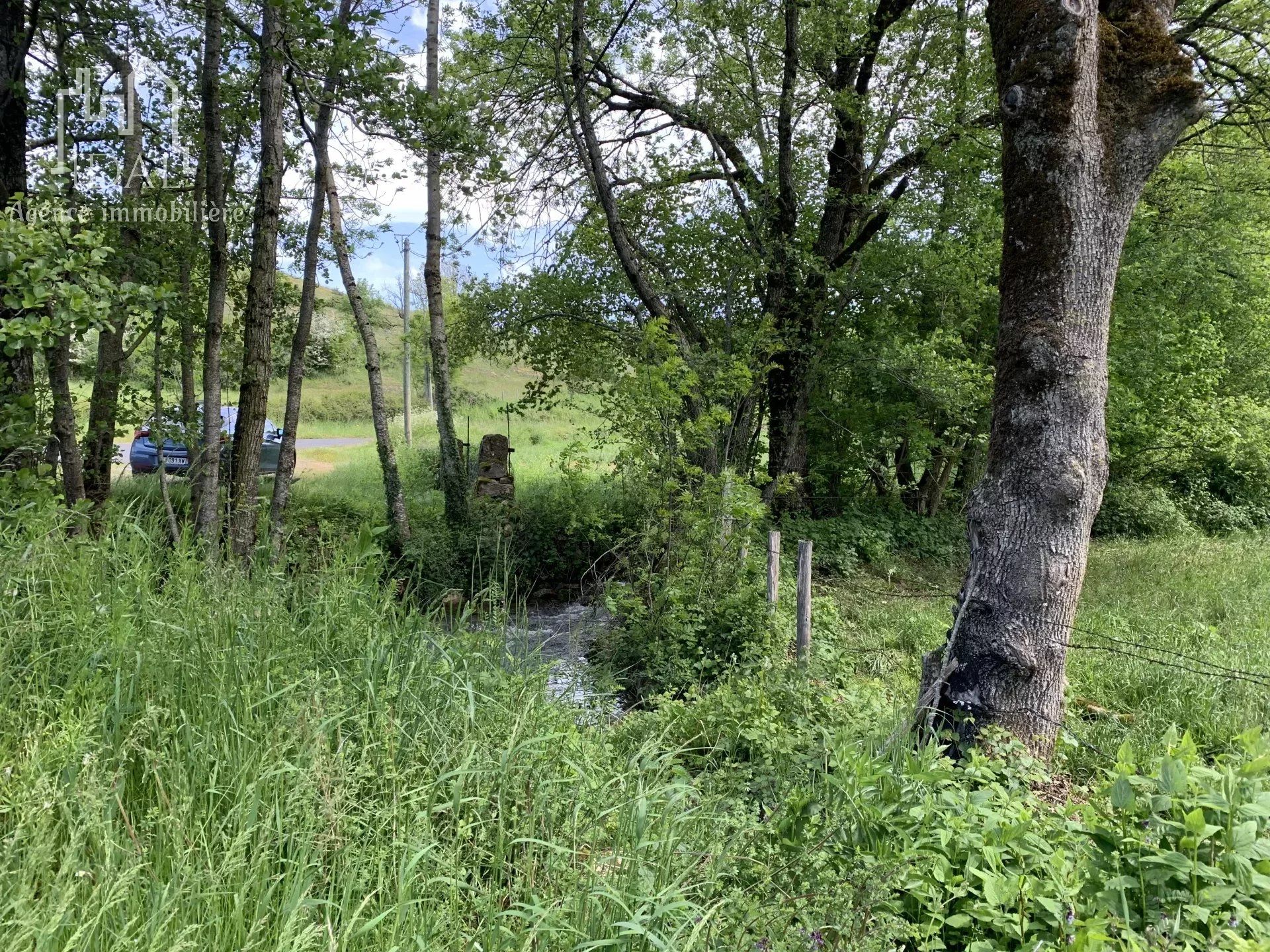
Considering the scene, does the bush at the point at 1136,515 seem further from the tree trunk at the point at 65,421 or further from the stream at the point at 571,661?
the tree trunk at the point at 65,421

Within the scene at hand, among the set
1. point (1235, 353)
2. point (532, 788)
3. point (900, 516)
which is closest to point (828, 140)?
point (900, 516)

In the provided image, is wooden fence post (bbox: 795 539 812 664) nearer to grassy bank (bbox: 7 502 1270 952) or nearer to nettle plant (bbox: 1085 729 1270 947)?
grassy bank (bbox: 7 502 1270 952)

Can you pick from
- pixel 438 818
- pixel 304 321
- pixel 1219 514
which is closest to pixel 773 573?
pixel 438 818

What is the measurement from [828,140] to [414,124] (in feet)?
22.3

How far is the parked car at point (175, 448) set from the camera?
20.6 feet

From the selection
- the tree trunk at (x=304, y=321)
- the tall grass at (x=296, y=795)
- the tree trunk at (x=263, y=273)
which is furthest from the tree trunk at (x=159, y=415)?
the tall grass at (x=296, y=795)

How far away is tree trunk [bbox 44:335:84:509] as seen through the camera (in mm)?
6312

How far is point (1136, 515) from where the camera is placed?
547 inches

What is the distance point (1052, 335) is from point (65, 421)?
821cm

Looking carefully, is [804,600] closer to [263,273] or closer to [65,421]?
[263,273]

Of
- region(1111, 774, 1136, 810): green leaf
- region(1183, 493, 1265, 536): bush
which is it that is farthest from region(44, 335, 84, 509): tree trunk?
region(1183, 493, 1265, 536): bush

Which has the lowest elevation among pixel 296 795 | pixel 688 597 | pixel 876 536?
pixel 876 536

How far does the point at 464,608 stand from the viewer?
3430 millimetres

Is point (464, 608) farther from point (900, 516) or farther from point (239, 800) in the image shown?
point (900, 516)
